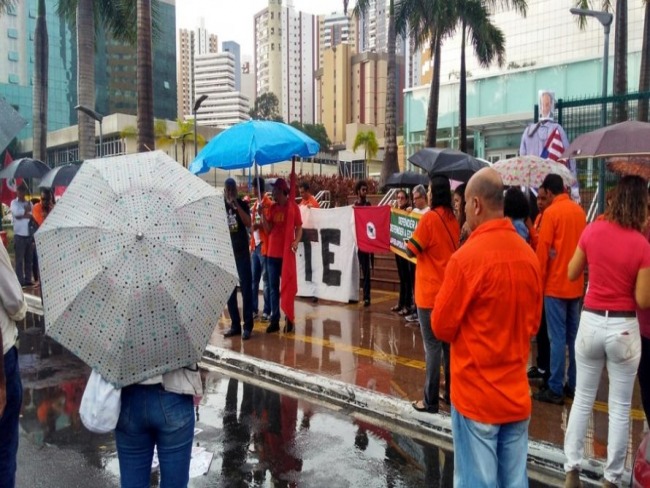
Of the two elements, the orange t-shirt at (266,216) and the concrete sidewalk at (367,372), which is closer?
the concrete sidewalk at (367,372)

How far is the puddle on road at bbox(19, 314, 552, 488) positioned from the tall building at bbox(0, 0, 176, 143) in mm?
78321

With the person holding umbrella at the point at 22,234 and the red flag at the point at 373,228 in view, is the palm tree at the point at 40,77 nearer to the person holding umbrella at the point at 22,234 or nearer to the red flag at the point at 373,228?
the person holding umbrella at the point at 22,234

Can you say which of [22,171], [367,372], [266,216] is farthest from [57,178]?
[367,372]

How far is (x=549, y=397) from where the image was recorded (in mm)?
5707

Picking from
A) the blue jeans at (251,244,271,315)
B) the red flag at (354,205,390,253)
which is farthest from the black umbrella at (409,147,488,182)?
the blue jeans at (251,244,271,315)

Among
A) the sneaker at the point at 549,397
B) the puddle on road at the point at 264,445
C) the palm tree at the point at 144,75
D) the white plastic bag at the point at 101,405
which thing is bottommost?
the puddle on road at the point at 264,445

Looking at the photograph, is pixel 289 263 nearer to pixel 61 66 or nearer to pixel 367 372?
pixel 367 372

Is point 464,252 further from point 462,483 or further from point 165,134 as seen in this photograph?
point 165,134

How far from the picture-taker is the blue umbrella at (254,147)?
7.50m

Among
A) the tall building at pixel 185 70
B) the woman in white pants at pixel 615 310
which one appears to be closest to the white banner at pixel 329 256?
the woman in white pants at pixel 615 310

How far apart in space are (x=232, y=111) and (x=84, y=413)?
192202mm

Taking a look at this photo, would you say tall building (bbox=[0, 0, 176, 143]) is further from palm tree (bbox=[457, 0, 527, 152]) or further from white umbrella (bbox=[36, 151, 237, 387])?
white umbrella (bbox=[36, 151, 237, 387])

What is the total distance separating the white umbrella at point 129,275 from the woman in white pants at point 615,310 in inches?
98.1

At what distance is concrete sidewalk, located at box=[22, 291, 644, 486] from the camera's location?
4926 mm
